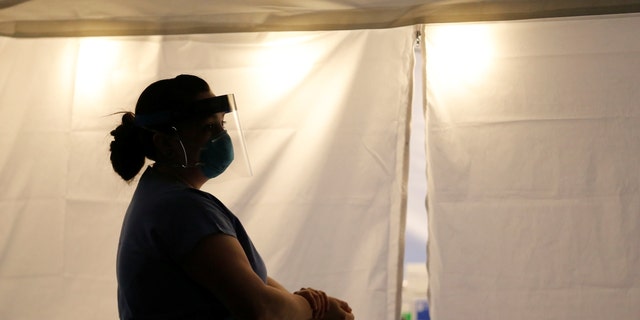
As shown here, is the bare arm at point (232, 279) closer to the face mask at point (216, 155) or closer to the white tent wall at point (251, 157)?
the face mask at point (216, 155)

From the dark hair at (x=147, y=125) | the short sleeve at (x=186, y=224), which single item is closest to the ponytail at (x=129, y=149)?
the dark hair at (x=147, y=125)

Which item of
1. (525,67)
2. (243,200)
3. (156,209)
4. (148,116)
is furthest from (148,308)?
(525,67)

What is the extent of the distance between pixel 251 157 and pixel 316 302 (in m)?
0.98

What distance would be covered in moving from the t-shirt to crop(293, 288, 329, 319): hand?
0.57 ft

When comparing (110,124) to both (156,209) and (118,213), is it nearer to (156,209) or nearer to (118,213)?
(118,213)

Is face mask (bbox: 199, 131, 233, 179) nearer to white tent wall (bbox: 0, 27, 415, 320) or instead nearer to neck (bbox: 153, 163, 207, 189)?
neck (bbox: 153, 163, 207, 189)

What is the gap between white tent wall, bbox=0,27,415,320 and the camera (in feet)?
6.97

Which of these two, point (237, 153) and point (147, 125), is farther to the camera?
point (237, 153)

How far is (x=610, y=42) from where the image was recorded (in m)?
2.08

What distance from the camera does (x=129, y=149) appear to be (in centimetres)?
143

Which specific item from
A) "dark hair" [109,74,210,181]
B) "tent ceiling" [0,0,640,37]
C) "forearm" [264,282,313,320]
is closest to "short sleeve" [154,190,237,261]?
"forearm" [264,282,313,320]

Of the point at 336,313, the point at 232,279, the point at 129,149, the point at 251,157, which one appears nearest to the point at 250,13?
the point at 251,157

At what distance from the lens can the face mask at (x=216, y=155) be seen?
1.38 metres

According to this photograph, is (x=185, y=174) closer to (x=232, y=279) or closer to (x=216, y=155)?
(x=216, y=155)
